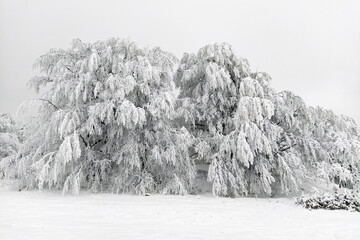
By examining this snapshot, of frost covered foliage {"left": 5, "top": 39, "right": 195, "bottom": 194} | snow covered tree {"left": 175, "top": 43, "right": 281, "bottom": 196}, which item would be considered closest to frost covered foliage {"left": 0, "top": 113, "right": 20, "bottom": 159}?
frost covered foliage {"left": 5, "top": 39, "right": 195, "bottom": 194}

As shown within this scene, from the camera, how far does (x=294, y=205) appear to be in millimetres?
10945

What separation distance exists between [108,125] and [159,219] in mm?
6358

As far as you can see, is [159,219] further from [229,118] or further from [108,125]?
[229,118]

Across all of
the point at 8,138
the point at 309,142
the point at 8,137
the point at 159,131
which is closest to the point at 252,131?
the point at 309,142

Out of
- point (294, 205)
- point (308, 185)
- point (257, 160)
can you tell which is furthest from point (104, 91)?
point (308, 185)

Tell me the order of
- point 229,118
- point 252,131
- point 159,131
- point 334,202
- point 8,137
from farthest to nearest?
point 8,137 → point 229,118 → point 159,131 → point 252,131 → point 334,202

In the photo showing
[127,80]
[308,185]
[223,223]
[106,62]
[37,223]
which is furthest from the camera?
[308,185]

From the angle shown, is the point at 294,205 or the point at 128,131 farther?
the point at 128,131

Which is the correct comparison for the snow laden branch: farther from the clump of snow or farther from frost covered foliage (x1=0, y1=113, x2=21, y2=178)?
frost covered foliage (x1=0, y1=113, x2=21, y2=178)

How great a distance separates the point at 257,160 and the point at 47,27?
909cm

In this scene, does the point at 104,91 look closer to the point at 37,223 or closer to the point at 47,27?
the point at 47,27

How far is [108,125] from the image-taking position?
13414 mm

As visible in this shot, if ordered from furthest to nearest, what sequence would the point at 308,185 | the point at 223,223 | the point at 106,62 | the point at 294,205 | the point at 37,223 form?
the point at 308,185 < the point at 106,62 < the point at 294,205 < the point at 223,223 < the point at 37,223

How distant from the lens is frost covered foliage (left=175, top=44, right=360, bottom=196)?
42.2ft
